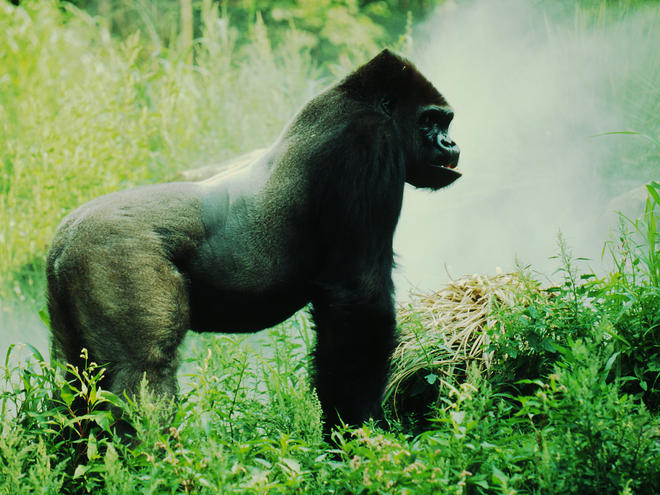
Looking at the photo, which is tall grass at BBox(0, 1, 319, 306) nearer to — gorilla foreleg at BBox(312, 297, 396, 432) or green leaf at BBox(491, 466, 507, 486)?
gorilla foreleg at BBox(312, 297, 396, 432)

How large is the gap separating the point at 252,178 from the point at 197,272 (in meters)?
0.52

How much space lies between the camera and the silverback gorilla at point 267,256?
2234mm

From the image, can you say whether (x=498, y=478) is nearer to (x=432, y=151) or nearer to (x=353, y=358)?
(x=353, y=358)

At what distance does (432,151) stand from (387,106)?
320 mm

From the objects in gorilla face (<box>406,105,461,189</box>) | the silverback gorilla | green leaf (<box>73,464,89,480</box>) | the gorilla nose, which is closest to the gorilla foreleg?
the silverback gorilla

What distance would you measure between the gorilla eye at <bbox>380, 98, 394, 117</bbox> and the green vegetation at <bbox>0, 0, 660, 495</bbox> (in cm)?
98

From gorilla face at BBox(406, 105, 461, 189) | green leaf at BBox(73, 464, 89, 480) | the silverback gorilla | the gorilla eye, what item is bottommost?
green leaf at BBox(73, 464, 89, 480)

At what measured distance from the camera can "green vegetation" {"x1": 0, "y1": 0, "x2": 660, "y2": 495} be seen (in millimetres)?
1616

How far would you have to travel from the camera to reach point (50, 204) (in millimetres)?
4578

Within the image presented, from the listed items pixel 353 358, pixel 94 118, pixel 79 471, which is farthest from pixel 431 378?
pixel 94 118

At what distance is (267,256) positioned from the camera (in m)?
2.63

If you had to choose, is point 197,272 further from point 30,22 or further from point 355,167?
point 30,22

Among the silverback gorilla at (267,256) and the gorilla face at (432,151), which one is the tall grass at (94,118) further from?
the gorilla face at (432,151)

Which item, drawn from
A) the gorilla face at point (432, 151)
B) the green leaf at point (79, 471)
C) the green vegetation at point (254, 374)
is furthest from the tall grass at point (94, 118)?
the green leaf at point (79, 471)
